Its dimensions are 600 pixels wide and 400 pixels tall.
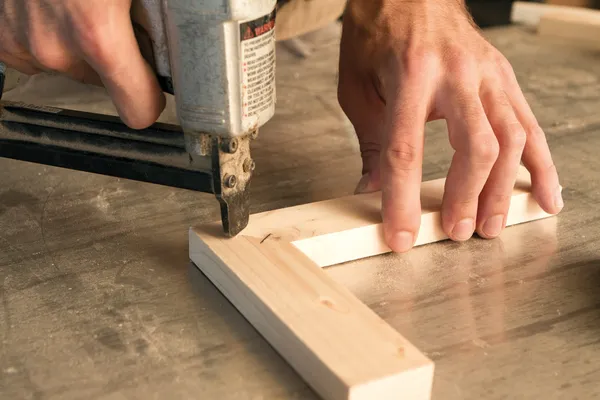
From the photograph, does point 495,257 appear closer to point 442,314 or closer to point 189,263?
point 442,314

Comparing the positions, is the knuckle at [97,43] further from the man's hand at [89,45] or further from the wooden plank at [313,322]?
the wooden plank at [313,322]

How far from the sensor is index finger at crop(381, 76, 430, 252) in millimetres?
1302

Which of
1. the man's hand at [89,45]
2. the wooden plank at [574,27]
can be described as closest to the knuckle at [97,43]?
the man's hand at [89,45]

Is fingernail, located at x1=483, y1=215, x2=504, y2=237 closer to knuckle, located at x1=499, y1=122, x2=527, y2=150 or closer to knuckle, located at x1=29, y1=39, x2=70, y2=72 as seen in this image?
knuckle, located at x1=499, y1=122, x2=527, y2=150

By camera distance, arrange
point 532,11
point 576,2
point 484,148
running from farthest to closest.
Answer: point 576,2, point 532,11, point 484,148

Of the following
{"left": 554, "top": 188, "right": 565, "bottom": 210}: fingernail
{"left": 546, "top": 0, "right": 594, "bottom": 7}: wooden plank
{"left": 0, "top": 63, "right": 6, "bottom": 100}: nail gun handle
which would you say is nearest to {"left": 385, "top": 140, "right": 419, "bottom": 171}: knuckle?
{"left": 554, "top": 188, "right": 565, "bottom": 210}: fingernail

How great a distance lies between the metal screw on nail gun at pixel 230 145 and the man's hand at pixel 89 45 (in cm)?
17

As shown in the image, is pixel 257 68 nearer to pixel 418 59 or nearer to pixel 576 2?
pixel 418 59

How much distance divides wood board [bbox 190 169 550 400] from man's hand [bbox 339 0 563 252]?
0.05m

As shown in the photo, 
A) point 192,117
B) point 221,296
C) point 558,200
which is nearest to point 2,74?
point 192,117

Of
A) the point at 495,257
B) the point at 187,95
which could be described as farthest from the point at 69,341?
the point at 495,257

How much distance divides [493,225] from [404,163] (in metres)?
0.22

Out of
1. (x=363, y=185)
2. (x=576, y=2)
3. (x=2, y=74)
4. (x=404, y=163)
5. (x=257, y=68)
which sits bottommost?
(x=576, y=2)

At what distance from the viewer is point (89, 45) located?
1154mm
